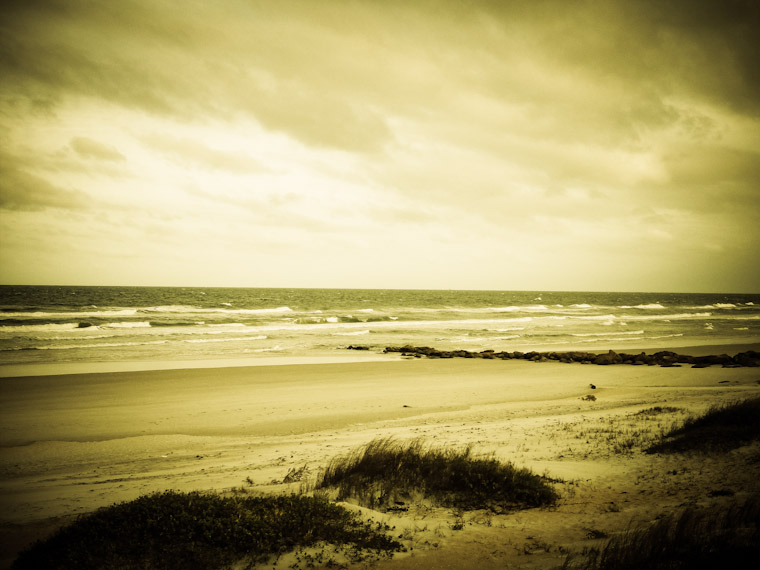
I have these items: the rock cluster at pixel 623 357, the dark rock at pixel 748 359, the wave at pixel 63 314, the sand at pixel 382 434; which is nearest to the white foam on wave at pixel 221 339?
the sand at pixel 382 434

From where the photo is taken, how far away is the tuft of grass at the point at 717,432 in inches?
296

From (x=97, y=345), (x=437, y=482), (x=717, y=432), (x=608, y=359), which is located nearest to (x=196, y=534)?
(x=437, y=482)

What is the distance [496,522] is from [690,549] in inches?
90.8

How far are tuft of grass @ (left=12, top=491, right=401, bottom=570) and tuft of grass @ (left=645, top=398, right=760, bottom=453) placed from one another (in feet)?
21.1

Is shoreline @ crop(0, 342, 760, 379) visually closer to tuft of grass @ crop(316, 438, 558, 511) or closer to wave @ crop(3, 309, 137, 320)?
tuft of grass @ crop(316, 438, 558, 511)

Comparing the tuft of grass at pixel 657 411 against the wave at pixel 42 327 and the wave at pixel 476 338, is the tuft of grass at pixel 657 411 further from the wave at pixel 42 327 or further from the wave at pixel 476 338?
the wave at pixel 42 327

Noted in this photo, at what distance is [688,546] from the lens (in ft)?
14.0

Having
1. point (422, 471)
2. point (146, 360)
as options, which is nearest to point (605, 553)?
point (422, 471)

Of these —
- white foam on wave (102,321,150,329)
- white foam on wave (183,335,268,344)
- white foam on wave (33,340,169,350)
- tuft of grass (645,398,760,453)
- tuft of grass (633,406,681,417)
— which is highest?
tuft of grass (645,398,760,453)

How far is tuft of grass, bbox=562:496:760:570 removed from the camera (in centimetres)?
400

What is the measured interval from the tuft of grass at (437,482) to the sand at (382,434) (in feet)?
1.03

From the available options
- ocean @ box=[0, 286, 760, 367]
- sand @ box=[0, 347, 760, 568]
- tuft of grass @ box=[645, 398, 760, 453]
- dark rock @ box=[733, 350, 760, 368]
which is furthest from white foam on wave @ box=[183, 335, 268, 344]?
dark rock @ box=[733, 350, 760, 368]

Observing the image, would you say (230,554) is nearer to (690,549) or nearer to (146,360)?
(690,549)

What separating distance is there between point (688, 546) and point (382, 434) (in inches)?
302
